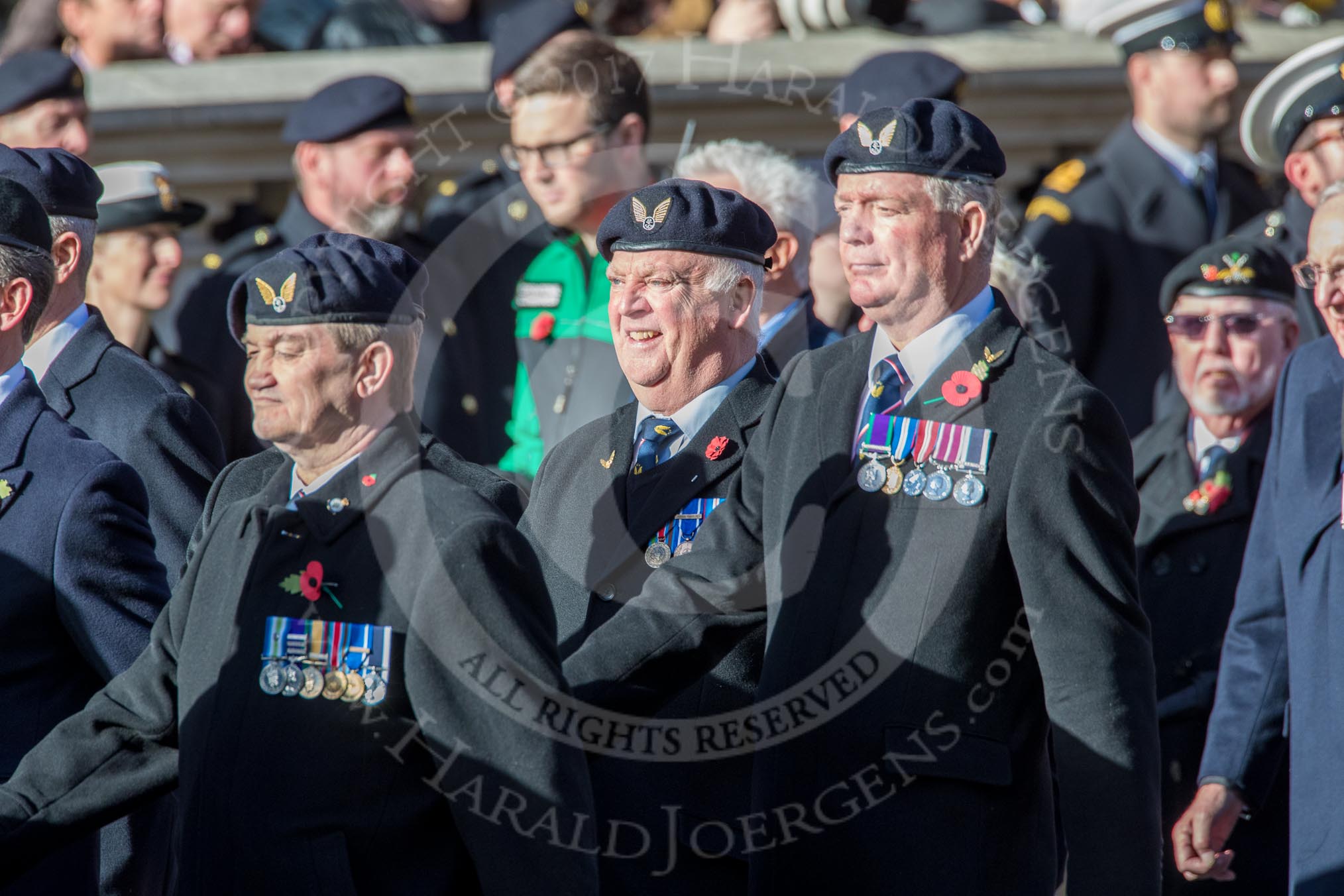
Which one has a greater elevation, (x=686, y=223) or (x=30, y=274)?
(x=686, y=223)

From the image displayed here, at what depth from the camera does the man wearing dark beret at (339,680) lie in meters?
3.34

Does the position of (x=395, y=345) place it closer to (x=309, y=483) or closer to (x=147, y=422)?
(x=309, y=483)

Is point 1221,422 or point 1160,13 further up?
point 1160,13

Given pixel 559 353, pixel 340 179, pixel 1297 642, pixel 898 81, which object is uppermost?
pixel 898 81

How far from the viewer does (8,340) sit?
13.5ft

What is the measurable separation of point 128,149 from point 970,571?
510 centimetres

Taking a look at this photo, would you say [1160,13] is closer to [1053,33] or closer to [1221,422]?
[1053,33]

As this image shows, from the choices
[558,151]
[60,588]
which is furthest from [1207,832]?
[558,151]

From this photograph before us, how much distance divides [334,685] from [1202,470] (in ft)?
10.4

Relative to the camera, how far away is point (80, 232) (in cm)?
490

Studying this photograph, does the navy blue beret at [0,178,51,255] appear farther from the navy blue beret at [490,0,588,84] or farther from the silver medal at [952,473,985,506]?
the navy blue beret at [490,0,588,84]

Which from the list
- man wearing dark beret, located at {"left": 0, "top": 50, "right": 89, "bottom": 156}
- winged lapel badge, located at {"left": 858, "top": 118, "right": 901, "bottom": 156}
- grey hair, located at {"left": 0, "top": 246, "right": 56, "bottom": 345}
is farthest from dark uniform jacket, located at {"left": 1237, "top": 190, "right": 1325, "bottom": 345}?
man wearing dark beret, located at {"left": 0, "top": 50, "right": 89, "bottom": 156}

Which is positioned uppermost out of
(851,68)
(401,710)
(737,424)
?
(851,68)

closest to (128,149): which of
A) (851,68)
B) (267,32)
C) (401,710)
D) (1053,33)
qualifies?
(267,32)
